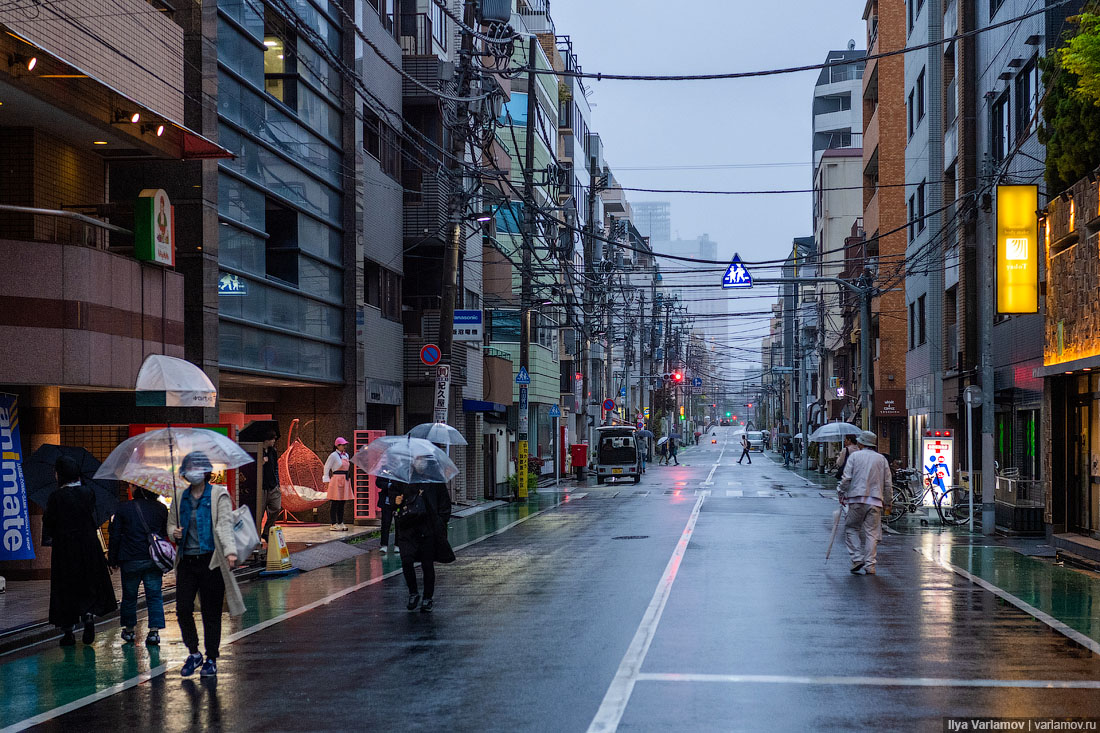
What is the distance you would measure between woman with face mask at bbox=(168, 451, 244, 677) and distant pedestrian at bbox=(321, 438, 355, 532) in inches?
582

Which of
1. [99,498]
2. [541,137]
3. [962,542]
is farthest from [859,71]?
[99,498]

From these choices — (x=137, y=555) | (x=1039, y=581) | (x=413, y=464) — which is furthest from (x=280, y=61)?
(x=1039, y=581)

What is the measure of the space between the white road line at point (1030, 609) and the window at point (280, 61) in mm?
15900

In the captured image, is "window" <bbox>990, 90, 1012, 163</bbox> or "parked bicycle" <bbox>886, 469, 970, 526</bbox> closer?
"parked bicycle" <bbox>886, 469, 970, 526</bbox>

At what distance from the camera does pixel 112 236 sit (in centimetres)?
1956

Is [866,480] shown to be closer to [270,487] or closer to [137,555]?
[270,487]

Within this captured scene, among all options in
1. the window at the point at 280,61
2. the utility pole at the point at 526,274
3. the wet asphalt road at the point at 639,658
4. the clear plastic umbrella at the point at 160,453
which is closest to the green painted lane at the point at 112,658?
the wet asphalt road at the point at 639,658

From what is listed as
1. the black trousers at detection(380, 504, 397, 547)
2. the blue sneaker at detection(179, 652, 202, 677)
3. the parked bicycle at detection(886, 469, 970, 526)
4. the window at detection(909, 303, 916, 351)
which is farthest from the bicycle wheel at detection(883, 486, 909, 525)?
the blue sneaker at detection(179, 652, 202, 677)

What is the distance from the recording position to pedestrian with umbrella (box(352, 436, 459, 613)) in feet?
46.6

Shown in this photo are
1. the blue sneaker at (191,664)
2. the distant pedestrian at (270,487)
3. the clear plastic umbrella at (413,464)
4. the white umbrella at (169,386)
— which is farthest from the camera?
the distant pedestrian at (270,487)

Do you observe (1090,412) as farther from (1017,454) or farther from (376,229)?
(376,229)

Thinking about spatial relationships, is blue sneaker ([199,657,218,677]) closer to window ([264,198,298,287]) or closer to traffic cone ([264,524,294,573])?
traffic cone ([264,524,294,573])

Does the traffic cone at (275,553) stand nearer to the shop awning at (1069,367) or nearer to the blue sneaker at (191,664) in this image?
the blue sneaker at (191,664)

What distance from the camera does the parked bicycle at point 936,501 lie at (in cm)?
2909
